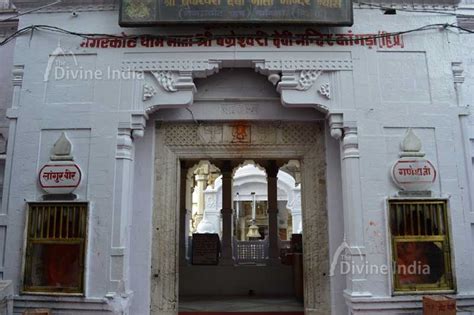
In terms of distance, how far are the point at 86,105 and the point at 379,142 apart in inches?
168

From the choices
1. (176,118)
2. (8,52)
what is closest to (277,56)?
(176,118)

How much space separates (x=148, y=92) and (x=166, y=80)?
32 centimetres

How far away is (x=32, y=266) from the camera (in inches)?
235

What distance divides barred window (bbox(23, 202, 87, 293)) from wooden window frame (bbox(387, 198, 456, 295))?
4.24 meters

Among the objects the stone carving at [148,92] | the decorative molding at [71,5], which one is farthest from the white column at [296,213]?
the decorative molding at [71,5]

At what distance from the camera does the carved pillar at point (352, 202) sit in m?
5.73

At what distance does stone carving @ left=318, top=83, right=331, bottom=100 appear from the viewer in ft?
20.4

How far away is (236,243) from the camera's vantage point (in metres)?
12.9

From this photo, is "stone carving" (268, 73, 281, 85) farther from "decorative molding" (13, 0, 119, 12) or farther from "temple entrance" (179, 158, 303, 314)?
"temple entrance" (179, 158, 303, 314)

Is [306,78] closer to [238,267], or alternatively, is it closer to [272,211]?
[238,267]

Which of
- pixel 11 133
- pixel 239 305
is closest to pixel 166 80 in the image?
pixel 11 133

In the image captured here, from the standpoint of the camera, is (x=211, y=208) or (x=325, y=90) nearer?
(x=325, y=90)

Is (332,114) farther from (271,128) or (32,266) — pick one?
(32,266)

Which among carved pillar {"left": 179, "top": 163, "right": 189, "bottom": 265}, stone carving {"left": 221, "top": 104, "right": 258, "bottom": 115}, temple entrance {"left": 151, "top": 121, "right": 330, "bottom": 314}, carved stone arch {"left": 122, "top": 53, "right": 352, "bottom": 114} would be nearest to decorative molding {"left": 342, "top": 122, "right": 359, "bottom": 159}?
carved stone arch {"left": 122, "top": 53, "right": 352, "bottom": 114}
